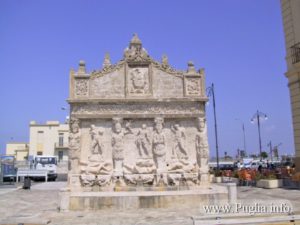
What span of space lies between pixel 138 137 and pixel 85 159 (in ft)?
7.52

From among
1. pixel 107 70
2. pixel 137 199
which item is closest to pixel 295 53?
pixel 107 70

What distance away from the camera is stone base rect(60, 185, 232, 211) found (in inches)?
500

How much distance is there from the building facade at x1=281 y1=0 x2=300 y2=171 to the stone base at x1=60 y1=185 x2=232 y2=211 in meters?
7.71

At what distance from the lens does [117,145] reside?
14148mm

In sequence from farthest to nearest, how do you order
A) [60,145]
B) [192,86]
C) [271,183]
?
[60,145] < [271,183] < [192,86]

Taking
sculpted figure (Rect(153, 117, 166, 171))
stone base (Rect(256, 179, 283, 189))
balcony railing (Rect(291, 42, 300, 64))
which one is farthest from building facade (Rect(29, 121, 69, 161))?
sculpted figure (Rect(153, 117, 166, 171))

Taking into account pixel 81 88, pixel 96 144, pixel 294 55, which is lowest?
pixel 96 144

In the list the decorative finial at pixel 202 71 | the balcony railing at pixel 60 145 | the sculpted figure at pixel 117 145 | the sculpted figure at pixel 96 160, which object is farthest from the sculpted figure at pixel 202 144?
the balcony railing at pixel 60 145

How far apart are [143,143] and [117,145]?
1061 mm

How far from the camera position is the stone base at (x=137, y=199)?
41.7 feet

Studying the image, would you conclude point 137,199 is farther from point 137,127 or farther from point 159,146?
point 137,127

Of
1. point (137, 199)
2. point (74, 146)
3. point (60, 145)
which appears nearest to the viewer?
point (137, 199)

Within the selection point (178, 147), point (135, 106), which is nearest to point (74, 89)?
point (135, 106)

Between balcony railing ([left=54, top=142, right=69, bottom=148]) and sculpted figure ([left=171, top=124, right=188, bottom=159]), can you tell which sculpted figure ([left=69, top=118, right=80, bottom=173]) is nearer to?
sculpted figure ([left=171, top=124, right=188, bottom=159])
